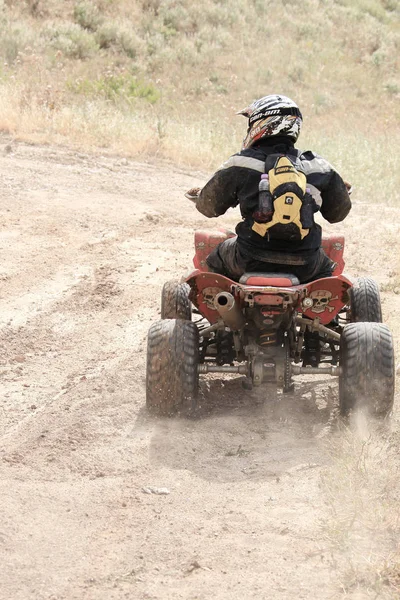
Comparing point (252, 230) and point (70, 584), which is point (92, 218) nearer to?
point (252, 230)

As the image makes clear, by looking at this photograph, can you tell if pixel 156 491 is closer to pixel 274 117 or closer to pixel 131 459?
pixel 131 459

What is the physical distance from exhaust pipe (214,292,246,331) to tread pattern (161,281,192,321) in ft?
3.85

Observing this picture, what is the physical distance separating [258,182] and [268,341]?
103 centimetres

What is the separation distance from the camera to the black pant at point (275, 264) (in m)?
5.85

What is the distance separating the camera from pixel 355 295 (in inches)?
279

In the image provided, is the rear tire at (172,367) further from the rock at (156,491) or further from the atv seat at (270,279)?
the rock at (156,491)

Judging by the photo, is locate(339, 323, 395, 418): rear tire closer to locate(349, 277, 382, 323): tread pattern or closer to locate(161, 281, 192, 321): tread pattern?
locate(349, 277, 382, 323): tread pattern

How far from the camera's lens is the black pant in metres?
5.85

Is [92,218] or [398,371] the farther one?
[92,218]

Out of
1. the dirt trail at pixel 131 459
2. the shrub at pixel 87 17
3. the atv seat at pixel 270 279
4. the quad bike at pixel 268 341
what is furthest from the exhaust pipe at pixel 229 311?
the shrub at pixel 87 17

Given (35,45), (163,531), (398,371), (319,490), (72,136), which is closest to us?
(163,531)

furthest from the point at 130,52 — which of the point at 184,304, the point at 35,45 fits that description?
the point at 184,304

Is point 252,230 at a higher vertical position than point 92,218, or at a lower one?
higher

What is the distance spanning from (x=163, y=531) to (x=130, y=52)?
23095 mm
